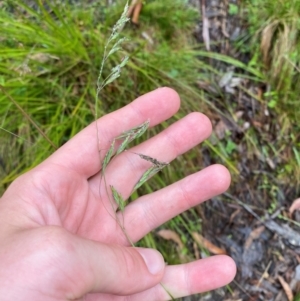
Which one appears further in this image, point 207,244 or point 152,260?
point 207,244

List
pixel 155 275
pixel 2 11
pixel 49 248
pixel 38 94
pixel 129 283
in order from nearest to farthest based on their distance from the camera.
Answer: pixel 49 248
pixel 129 283
pixel 155 275
pixel 2 11
pixel 38 94

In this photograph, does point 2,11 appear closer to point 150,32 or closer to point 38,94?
point 38,94

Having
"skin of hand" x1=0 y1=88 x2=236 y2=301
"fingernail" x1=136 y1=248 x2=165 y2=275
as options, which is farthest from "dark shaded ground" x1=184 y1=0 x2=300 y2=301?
"fingernail" x1=136 y1=248 x2=165 y2=275

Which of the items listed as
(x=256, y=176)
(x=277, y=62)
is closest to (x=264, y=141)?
(x=256, y=176)

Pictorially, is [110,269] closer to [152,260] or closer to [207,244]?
[152,260]

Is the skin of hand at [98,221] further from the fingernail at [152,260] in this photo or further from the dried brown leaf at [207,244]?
the dried brown leaf at [207,244]

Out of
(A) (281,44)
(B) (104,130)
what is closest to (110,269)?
(B) (104,130)
